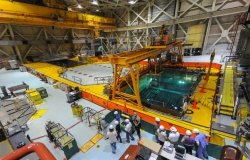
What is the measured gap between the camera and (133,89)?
873 centimetres

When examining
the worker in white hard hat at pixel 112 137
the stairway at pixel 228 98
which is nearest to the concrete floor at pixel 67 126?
the worker in white hard hat at pixel 112 137

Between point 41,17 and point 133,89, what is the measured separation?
15.1 metres

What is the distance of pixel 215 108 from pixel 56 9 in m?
20.3

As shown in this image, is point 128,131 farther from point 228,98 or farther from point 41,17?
point 41,17

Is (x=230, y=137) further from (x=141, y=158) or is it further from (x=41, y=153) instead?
(x=41, y=153)

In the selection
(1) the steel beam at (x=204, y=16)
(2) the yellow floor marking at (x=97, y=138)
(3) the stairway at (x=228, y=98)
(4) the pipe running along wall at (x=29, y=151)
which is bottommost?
(2) the yellow floor marking at (x=97, y=138)

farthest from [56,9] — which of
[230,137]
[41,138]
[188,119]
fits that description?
[230,137]

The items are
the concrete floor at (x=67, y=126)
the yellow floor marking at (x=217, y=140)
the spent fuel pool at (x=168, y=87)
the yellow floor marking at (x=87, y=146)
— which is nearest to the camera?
the yellow floor marking at (x=217, y=140)

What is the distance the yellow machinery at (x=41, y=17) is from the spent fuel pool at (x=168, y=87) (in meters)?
14.0

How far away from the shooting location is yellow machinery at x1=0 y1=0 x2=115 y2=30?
1357 centimetres

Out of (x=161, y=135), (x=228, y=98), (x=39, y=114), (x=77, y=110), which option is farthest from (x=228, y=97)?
(x=39, y=114)

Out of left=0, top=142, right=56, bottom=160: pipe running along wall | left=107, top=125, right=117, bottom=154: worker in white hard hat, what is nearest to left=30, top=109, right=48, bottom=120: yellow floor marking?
left=107, top=125, right=117, bottom=154: worker in white hard hat

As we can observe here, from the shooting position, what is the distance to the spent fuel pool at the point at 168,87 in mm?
7898

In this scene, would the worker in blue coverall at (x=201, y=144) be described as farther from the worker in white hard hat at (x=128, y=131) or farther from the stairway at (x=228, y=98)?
the stairway at (x=228, y=98)
